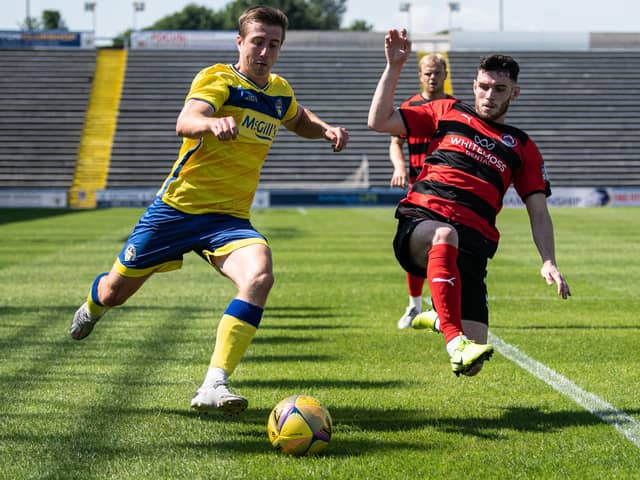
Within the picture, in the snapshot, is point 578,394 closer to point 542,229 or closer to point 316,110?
point 542,229

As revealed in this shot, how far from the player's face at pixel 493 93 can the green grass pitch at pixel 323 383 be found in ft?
5.47

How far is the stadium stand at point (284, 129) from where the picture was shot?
40.6 meters

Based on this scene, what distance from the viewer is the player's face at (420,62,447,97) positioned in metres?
8.64

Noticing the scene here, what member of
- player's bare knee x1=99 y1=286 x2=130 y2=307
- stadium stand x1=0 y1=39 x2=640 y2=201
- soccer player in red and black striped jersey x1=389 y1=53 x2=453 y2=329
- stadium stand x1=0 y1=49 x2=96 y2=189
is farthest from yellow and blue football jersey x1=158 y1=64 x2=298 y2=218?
stadium stand x1=0 y1=49 x2=96 y2=189

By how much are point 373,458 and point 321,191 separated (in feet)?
105

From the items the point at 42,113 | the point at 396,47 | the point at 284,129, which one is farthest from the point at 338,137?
the point at 42,113

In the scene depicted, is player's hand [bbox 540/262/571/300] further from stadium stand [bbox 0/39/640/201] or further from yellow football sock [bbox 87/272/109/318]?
stadium stand [bbox 0/39/640/201]

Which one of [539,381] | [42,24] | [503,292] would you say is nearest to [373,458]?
[539,381]

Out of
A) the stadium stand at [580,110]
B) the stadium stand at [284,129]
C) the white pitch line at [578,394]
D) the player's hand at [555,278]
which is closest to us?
the white pitch line at [578,394]

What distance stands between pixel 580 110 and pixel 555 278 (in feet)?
135

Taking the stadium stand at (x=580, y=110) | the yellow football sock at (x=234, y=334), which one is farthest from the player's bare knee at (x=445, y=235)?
the stadium stand at (x=580, y=110)

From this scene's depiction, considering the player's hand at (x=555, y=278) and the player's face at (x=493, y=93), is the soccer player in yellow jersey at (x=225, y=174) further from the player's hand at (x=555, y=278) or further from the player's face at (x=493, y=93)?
the player's hand at (x=555, y=278)

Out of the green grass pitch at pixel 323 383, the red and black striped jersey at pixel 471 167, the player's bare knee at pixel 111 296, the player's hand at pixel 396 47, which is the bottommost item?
the green grass pitch at pixel 323 383

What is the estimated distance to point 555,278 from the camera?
17.7 feet
